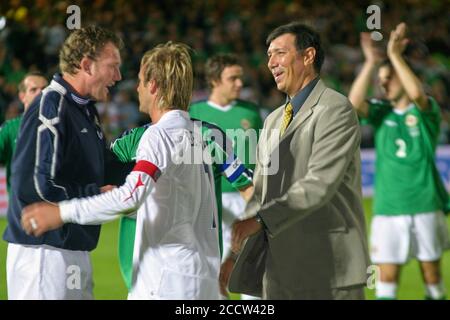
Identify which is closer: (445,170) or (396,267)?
(396,267)

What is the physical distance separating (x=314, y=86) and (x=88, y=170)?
1.16m

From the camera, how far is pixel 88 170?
4402 millimetres

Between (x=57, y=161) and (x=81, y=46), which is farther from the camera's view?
(x=81, y=46)

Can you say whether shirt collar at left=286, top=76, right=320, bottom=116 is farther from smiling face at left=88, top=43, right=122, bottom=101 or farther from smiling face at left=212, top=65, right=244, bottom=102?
smiling face at left=212, top=65, right=244, bottom=102

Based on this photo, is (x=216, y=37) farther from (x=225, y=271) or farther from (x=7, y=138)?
(x=225, y=271)

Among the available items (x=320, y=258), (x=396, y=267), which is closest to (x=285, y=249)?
(x=320, y=258)

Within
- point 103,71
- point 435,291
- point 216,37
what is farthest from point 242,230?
point 216,37

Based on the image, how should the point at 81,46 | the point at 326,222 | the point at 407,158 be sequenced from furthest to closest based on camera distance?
1. the point at 407,158
2. the point at 81,46
3. the point at 326,222

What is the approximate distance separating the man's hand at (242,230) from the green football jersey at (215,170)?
0.44m

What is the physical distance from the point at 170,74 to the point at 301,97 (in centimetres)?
64

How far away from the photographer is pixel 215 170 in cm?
459

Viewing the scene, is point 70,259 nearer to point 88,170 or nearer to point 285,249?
point 88,170

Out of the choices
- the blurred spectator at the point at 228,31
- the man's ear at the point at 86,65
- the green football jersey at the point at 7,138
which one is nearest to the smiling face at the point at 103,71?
the man's ear at the point at 86,65

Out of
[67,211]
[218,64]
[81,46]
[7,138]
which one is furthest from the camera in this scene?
[218,64]
